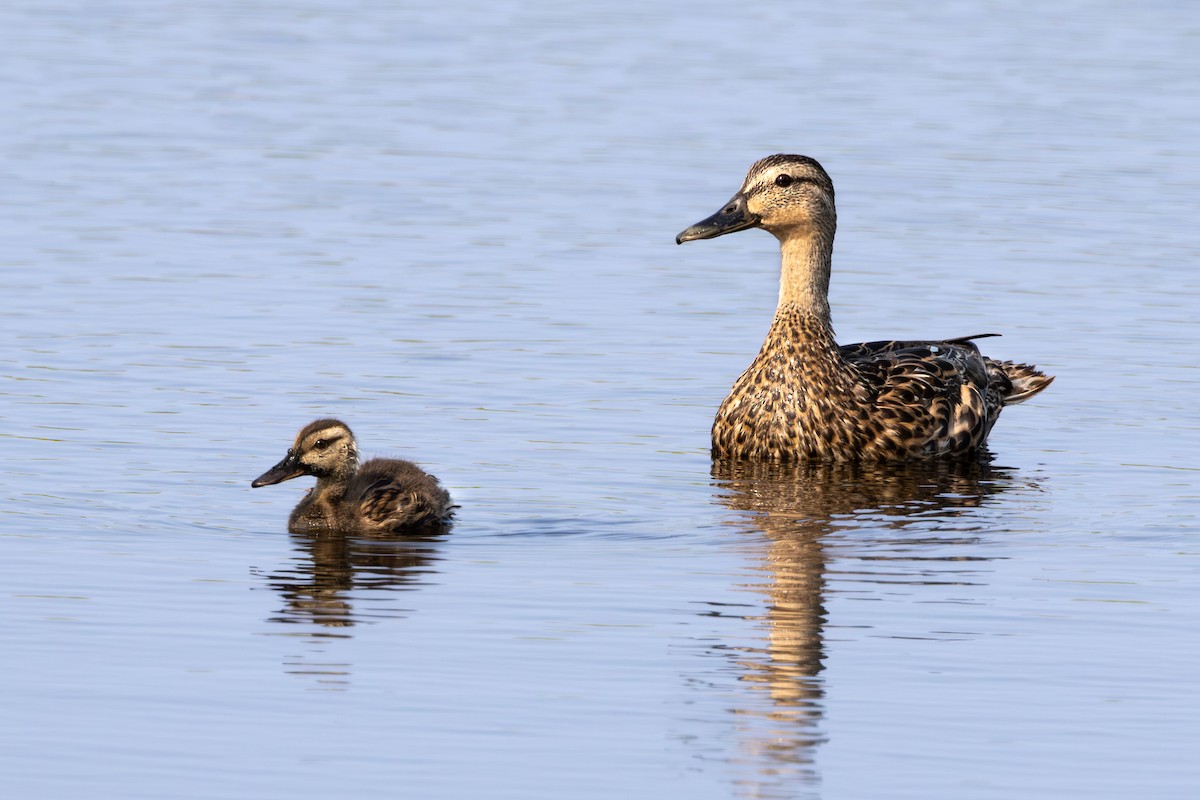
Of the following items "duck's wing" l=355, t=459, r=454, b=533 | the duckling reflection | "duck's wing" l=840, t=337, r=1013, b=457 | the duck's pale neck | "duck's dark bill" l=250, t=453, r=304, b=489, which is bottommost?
the duckling reflection

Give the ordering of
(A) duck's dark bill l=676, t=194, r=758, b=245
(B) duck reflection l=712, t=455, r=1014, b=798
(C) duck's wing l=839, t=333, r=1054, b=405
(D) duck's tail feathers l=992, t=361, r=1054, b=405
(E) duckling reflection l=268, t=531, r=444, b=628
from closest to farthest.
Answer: (B) duck reflection l=712, t=455, r=1014, b=798 → (E) duckling reflection l=268, t=531, r=444, b=628 → (A) duck's dark bill l=676, t=194, r=758, b=245 → (C) duck's wing l=839, t=333, r=1054, b=405 → (D) duck's tail feathers l=992, t=361, r=1054, b=405

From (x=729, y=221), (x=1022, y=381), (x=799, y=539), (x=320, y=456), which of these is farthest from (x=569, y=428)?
(x=1022, y=381)

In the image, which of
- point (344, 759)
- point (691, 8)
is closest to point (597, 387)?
point (344, 759)

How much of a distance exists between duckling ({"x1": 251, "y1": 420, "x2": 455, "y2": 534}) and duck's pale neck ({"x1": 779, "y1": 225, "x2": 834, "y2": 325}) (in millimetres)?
3398

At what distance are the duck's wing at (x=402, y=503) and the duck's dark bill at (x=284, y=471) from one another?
1.09ft

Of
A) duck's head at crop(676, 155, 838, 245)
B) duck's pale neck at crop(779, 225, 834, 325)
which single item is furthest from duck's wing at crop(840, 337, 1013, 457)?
duck's head at crop(676, 155, 838, 245)

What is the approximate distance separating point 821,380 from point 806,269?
93cm

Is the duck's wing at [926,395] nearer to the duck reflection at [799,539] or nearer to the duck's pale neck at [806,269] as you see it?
the duck reflection at [799,539]

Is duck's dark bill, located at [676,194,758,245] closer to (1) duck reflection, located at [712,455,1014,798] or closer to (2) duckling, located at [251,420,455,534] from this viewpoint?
(1) duck reflection, located at [712,455,1014,798]

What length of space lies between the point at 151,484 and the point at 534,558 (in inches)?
92.2

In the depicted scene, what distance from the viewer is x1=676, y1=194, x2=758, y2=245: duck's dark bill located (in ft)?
49.2

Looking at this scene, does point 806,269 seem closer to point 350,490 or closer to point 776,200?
point 776,200

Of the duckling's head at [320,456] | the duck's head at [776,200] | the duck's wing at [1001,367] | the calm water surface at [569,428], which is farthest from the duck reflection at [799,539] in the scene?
the duckling's head at [320,456]

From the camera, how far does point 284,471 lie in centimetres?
1229
